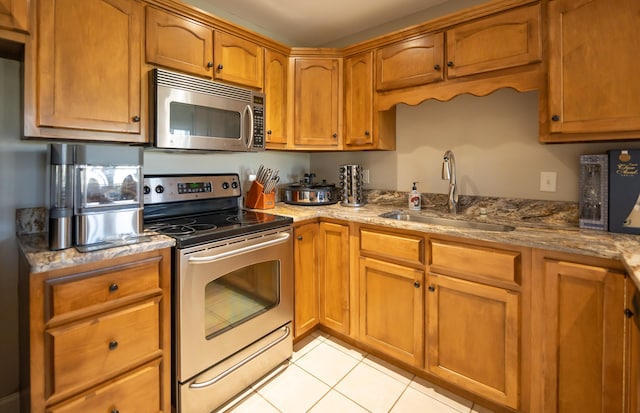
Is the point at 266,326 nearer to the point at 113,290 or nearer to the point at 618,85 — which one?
the point at 113,290

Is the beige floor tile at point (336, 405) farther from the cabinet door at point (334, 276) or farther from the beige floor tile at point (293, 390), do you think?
the cabinet door at point (334, 276)

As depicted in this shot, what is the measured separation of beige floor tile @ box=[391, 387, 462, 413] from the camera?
64.2 inches

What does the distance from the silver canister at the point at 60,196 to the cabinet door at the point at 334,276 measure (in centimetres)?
140

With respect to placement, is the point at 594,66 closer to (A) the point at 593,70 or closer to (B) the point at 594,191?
(A) the point at 593,70

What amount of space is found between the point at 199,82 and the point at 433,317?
1.88 metres

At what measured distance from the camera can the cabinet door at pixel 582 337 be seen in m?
1.24

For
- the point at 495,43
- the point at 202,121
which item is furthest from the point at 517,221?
the point at 202,121

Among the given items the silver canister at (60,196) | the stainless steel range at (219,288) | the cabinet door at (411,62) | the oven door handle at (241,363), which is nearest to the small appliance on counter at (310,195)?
the stainless steel range at (219,288)

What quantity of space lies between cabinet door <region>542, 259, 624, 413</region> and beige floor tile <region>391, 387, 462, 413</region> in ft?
1.54

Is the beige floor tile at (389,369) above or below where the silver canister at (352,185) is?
below

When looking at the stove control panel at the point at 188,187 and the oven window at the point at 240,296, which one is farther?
the stove control panel at the point at 188,187

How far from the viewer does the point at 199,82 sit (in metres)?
1.83

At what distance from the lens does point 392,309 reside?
1.92 m

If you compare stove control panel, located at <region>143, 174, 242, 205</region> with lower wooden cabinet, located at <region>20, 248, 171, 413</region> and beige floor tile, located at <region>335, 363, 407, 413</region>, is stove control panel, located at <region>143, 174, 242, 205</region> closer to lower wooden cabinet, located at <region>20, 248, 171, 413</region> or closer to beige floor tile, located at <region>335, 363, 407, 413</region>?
lower wooden cabinet, located at <region>20, 248, 171, 413</region>
